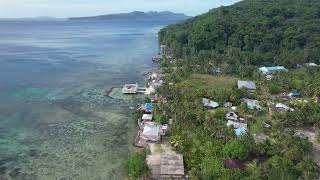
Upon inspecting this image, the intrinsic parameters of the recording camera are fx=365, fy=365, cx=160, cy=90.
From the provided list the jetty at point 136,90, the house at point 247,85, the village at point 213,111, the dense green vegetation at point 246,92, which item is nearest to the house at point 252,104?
the village at point 213,111

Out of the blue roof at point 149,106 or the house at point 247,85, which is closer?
the blue roof at point 149,106

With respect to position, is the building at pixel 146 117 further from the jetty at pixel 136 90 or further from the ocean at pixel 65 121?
the jetty at pixel 136 90

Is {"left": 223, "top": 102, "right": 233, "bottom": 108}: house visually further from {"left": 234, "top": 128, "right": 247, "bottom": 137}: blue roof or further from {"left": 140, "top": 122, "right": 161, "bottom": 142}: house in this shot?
{"left": 140, "top": 122, "right": 161, "bottom": 142}: house

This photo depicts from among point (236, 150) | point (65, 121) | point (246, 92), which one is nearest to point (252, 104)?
point (246, 92)

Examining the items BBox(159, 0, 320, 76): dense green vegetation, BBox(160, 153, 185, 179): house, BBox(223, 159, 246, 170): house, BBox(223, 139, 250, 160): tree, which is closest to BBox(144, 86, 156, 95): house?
BBox(159, 0, 320, 76): dense green vegetation

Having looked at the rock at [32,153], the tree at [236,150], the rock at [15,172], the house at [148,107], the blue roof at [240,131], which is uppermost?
the tree at [236,150]

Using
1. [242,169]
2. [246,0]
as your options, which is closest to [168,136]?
[242,169]

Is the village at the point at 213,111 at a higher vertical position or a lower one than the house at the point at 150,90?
higher

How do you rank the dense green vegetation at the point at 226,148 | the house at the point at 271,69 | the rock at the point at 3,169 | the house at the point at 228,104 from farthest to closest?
the house at the point at 271,69 < the house at the point at 228,104 < the rock at the point at 3,169 < the dense green vegetation at the point at 226,148

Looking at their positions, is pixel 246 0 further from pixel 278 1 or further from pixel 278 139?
pixel 278 139
